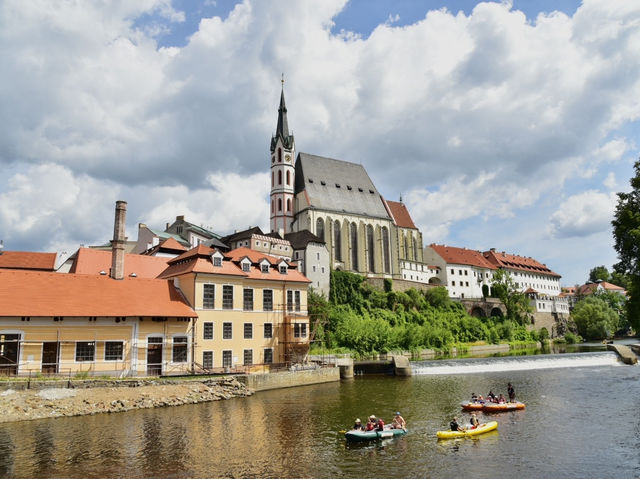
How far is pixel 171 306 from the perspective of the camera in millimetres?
42562

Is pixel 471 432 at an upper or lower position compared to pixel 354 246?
lower

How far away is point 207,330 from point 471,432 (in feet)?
85.1

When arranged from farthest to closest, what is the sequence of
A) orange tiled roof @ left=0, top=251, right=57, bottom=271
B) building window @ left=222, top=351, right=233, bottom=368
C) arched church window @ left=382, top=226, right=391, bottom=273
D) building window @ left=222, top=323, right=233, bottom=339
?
arched church window @ left=382, top=226, right=391, bottom=273
orange tiled roof @ left=0, top=251, right=57, bottom=271
building window @ left=222, top=323, right=233, bottom=339
building window @ left=222, top=351, right=233, bottom=368

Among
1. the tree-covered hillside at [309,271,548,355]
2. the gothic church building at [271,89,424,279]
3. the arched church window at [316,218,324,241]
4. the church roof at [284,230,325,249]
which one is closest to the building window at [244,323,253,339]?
the tree-covered hillside at [309,271,548,355]

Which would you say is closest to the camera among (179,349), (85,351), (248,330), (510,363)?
(85,351)

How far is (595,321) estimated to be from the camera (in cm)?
10256

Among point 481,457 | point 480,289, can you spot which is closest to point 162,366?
point 481,457

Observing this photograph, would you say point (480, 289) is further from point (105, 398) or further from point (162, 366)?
point (105, 398)

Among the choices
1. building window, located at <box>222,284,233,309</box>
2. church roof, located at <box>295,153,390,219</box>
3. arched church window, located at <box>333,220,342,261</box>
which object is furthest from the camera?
church roof, located at <box>295,153,390,219</box>

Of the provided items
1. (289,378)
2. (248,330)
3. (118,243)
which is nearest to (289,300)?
(248,330)

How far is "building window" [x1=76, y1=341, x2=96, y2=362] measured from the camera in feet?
122

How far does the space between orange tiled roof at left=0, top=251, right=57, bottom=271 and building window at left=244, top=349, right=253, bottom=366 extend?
30.1 metres

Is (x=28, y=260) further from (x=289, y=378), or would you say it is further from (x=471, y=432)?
(x=471, y=432)

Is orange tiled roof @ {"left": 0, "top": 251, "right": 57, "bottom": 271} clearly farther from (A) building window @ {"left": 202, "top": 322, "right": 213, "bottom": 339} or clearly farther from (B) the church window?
(B) the church window
